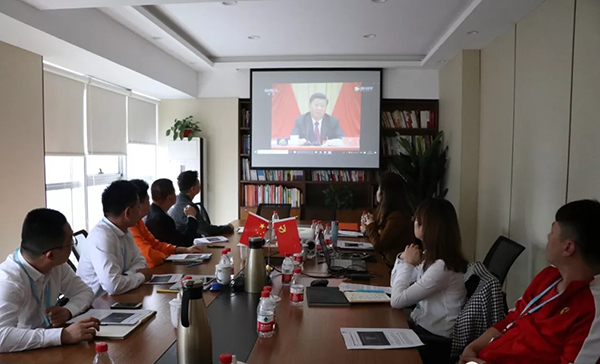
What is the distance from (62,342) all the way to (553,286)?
1.90 meters

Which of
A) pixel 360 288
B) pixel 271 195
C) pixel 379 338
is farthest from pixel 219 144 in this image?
pixel 379 338

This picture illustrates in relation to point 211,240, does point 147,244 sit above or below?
above

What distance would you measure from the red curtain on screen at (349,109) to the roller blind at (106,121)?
277 centimetres

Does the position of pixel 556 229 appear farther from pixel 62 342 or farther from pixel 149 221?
pixel 149 221

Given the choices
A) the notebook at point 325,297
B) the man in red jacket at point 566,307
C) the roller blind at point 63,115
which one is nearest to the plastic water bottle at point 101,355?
the notebook at point 325,297

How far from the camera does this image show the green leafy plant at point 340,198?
555cm

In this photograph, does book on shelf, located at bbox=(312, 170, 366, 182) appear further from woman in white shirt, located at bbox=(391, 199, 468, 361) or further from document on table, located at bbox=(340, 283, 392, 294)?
woman in white shirt, located at bbox=(391, 199, 468, 361)

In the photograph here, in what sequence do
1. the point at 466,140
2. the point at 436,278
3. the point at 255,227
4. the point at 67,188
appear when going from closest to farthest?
1. the point at 436,278
2. the point at 255,227
3. the point at 67,188
4. the point at 466,140

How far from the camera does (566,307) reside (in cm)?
151

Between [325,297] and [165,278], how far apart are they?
96 centimetres

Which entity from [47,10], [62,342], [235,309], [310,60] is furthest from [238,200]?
[62,342]

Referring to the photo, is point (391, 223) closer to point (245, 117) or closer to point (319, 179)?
point (319, 179)

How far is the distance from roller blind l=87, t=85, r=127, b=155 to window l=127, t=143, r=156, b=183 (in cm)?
39

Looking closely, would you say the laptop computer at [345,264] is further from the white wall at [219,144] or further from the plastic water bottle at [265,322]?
the white wall at [219,144]
